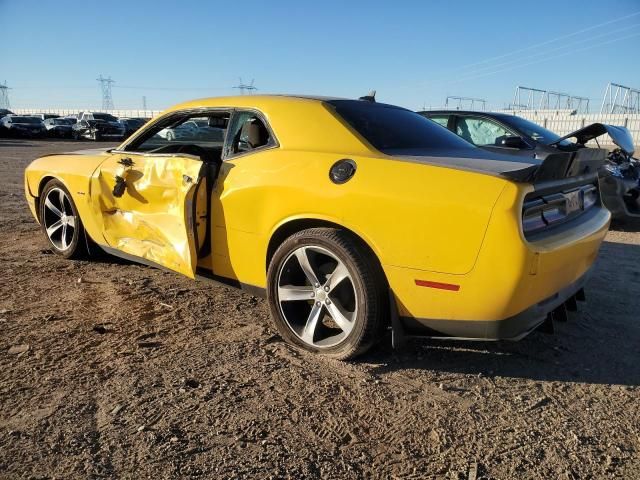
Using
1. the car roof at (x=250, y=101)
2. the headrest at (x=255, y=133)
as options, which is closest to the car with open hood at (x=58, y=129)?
the car roof at (x=250, y=101)

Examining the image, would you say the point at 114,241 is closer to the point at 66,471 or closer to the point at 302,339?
the point at 302,339

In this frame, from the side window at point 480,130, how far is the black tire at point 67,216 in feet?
16.3

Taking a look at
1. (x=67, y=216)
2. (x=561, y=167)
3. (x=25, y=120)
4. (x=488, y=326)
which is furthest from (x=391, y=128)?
(x=25, y=120)

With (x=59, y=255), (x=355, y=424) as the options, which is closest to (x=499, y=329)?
(x=355, y=424)

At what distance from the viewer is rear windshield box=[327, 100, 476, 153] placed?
323 cm

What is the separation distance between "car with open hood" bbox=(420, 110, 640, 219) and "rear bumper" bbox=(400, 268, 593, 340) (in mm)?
3962

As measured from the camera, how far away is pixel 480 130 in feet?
23.9

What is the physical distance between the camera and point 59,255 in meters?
5.06

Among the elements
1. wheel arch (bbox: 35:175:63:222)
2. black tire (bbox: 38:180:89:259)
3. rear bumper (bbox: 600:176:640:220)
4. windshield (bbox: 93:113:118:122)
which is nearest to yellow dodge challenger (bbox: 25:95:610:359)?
black tire (bbox: 38:180:89:259)

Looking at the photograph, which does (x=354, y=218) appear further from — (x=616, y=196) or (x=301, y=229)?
(x=616, y=196)

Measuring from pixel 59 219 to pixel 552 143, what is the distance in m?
5.75

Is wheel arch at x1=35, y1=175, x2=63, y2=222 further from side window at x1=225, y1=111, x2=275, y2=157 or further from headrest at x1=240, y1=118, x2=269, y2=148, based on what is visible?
headrest at x1=240, y1=118, x2=269, y2=148

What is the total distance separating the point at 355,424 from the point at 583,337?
1.88 m

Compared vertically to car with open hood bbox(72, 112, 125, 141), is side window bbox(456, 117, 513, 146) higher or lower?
higher
